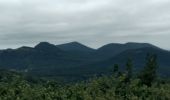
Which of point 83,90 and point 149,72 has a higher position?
point 149,72

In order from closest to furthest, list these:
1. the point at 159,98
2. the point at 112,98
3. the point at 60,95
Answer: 1. the point at 60,95
2. the point at 112,98
3. the point at 159,98

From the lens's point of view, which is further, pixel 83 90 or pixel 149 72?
pixel 149 72

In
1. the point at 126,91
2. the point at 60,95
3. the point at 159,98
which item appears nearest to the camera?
the point at 60,95

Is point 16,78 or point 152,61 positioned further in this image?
point 152,61

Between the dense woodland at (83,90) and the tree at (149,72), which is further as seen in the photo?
the tree at (149,72)

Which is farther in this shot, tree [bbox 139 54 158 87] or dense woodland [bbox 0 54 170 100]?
tree [bbox 139 54 158 87]

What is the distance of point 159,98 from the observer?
172 ft

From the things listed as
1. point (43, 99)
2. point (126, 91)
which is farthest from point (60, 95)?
point (126, 91)

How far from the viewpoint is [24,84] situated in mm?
38594

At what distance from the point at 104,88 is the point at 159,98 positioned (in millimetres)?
10724

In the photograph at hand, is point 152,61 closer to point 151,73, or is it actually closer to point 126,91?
point 151,73

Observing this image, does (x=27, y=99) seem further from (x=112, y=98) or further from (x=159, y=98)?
(x=159, y=98)

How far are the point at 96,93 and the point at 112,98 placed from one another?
1.66 meters

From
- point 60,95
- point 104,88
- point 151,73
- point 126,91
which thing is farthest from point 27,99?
point 151,73
